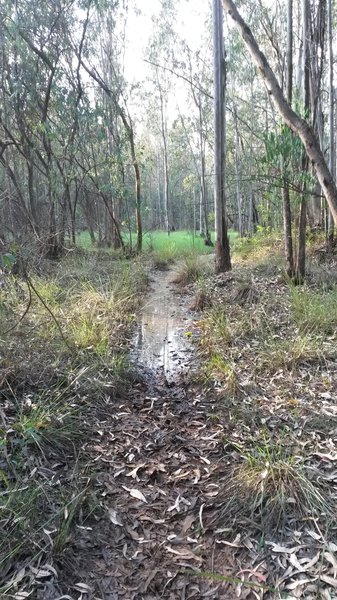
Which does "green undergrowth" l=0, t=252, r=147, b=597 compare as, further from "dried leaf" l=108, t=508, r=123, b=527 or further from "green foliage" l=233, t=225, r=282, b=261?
"green foliage" l=233, t=225, r=282, b=261

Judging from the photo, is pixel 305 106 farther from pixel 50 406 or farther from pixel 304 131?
pixel 50 406

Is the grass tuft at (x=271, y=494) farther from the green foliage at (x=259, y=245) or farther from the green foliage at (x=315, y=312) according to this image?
the green foliage at (x=259, y=245)

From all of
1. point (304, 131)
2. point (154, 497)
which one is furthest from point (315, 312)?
point (154, 497)

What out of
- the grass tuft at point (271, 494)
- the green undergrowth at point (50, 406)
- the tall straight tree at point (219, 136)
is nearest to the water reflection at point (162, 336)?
the green undergrowth at point (50, 406)

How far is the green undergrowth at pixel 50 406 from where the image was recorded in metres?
2.11

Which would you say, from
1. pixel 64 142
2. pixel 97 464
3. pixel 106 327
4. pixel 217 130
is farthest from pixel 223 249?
pixel 97 464

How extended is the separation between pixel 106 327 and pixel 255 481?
294cm

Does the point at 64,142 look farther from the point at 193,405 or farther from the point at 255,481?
the point at 255,481

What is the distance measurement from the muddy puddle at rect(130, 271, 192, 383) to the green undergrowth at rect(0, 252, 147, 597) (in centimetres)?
26

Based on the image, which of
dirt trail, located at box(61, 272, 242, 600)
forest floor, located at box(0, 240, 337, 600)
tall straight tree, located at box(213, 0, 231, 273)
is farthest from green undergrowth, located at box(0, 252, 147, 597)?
tall straight tree, located at box(213, 0, 231, 273)

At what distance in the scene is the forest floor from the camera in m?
2.01

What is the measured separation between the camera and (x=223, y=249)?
29.0ft

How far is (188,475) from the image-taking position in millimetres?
2779

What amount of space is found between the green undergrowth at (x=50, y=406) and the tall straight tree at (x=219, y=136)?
3.13m
